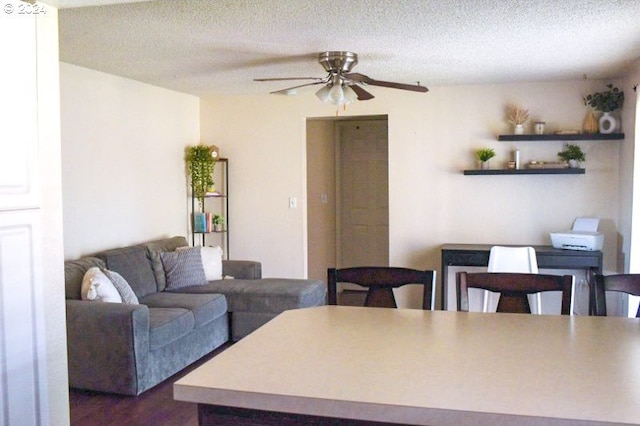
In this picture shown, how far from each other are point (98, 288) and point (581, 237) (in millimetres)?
3841

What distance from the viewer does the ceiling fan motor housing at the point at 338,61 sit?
14.1 feet

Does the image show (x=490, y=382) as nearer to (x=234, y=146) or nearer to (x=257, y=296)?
(x=257, y=296)

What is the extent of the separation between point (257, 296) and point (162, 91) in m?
2.31

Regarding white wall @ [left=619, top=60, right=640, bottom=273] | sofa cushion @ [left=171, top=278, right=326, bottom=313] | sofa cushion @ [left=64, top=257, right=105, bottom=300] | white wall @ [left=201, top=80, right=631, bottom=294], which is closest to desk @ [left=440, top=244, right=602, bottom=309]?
white wall @ [left=619, top=60, right=640, bottom=273]

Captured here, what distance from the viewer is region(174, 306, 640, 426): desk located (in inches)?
47.3

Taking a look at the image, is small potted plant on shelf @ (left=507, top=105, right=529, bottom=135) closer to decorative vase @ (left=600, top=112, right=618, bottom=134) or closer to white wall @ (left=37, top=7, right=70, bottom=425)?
decorative vase @ (left=600, top=112, right=618, bottom=134)

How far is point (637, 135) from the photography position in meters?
4.70

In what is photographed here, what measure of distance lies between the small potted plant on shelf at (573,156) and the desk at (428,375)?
3845 mm

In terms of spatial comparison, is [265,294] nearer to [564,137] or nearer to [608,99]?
[564,137]

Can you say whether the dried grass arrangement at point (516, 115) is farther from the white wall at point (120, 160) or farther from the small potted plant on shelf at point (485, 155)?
the white wall at point (120, 160)

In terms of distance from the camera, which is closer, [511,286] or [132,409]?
[511,286]

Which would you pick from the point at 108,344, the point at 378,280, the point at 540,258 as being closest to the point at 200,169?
the point at 108,344

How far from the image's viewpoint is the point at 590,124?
5.33 metres

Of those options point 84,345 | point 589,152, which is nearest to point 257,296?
point 84,345
